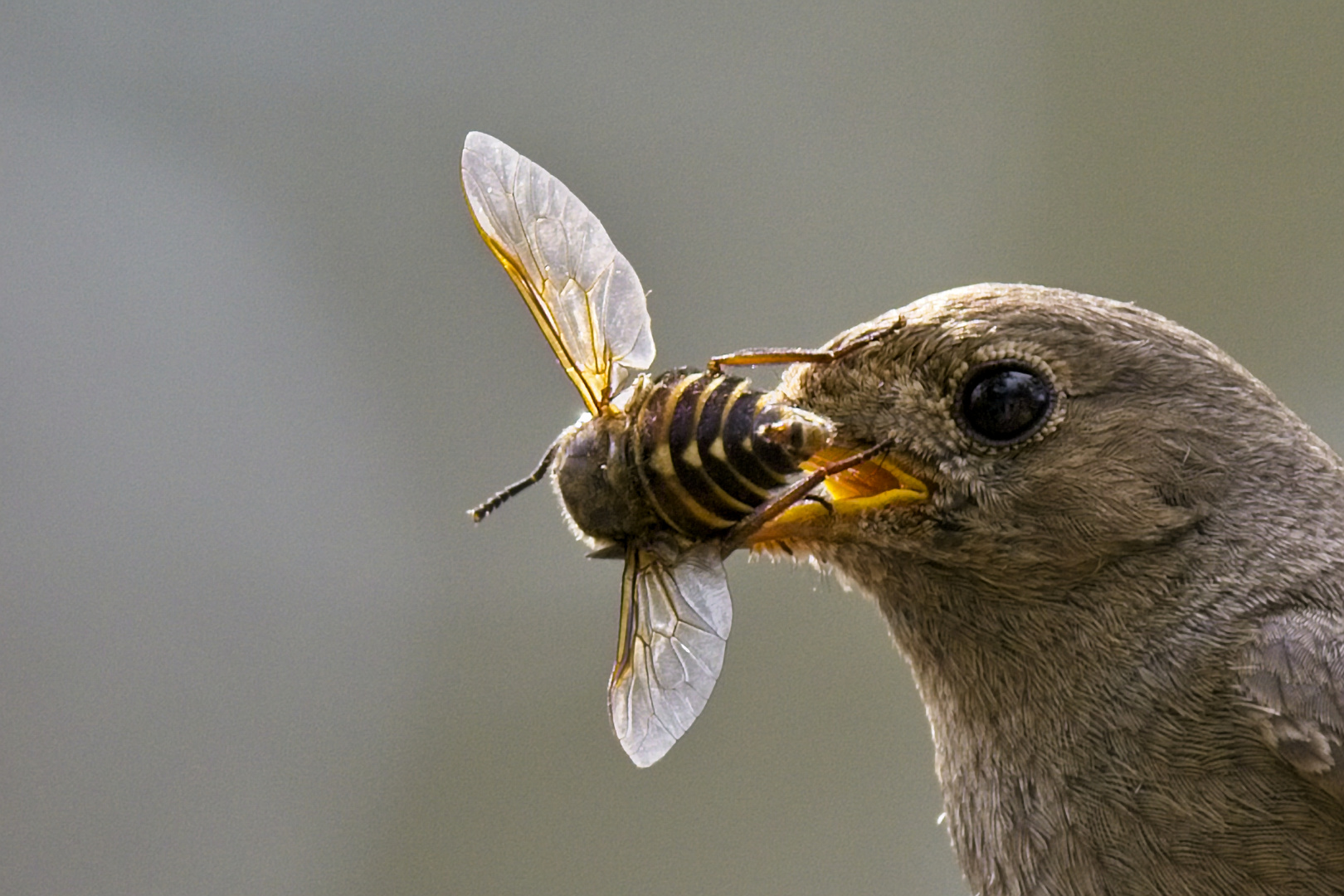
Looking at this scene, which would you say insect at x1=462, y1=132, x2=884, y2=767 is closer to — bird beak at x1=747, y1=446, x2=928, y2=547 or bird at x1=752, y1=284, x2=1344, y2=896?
bird beak at x1=747, y1=446, x2=928, y2=547

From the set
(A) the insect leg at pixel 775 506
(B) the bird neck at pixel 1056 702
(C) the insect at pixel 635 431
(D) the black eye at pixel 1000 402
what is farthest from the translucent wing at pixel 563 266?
(B) the bird neck at pixel 1056 702

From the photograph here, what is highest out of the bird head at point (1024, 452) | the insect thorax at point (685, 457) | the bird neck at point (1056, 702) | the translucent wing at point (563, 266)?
the translucent wing at point (563, 266)

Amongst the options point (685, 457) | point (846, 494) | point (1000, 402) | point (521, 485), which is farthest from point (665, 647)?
point (1000, 402)

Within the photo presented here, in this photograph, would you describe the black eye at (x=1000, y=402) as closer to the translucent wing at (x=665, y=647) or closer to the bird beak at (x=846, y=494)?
the bird beak at (x=846, y=494)

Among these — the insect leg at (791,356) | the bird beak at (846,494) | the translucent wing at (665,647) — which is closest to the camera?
the translucent wing at (665,647)

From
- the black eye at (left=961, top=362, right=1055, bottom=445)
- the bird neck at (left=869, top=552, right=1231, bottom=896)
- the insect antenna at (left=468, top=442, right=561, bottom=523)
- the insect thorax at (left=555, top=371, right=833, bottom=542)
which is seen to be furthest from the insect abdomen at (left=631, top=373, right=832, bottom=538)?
the bird neck at (left=869, top=552, right=1231, bottom=896)

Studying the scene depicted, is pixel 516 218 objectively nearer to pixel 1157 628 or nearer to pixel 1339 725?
pixel 1157 628

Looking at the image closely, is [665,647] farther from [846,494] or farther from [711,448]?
[846,494]

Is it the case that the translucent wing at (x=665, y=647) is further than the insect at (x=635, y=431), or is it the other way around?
the insect at (x=635, y=431)
